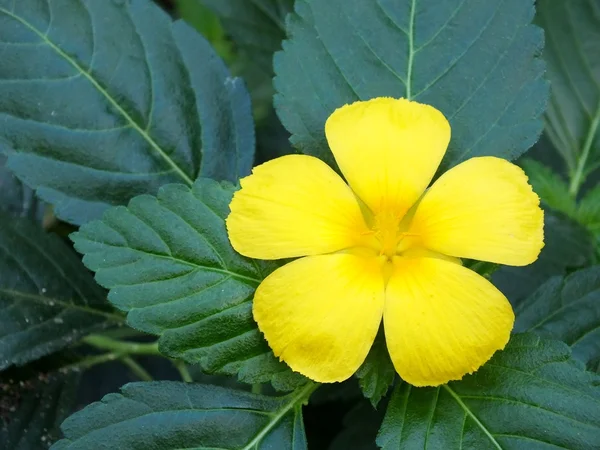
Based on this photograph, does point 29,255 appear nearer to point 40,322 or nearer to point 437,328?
point 40,322

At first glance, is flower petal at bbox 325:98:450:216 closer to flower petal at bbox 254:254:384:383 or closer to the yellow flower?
the yellow flower

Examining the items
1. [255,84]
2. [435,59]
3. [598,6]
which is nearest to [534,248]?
[435,59]

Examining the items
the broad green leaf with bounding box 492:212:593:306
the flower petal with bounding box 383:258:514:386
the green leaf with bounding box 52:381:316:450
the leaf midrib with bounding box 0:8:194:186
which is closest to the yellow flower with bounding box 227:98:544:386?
the flower petal with bounding box 383:258:514:386

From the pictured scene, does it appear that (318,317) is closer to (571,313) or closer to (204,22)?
(571,313)

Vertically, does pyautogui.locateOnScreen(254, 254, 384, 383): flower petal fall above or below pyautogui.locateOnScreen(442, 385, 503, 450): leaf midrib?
above

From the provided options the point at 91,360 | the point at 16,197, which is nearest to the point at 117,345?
the point at 91,360
